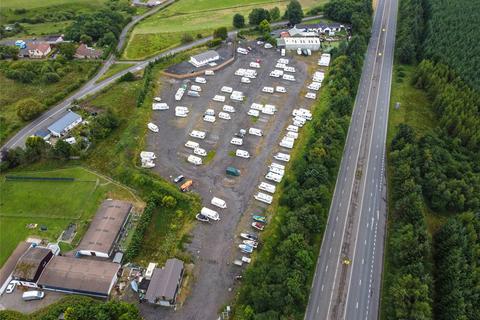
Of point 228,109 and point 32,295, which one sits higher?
point 228,109

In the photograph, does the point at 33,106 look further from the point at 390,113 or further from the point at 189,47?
the point at 390,113

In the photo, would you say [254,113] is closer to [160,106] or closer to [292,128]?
[292,128]

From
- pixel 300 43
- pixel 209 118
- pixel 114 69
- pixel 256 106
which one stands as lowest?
pixel 209 118

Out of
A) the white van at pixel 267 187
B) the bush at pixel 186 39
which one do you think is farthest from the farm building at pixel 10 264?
the bush at pixel 186 39

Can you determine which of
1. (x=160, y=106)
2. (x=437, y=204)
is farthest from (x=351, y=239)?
(x=160, y=106)

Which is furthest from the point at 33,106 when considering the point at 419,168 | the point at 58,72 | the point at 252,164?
the point at 419,168

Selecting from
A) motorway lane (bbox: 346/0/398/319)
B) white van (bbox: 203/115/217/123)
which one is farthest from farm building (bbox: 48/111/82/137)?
motorway lane (bbox: 346/0/398/319)

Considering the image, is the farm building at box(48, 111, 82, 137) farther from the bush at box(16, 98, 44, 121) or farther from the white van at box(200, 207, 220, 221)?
the white van at box(200, 207, 220, 221)
